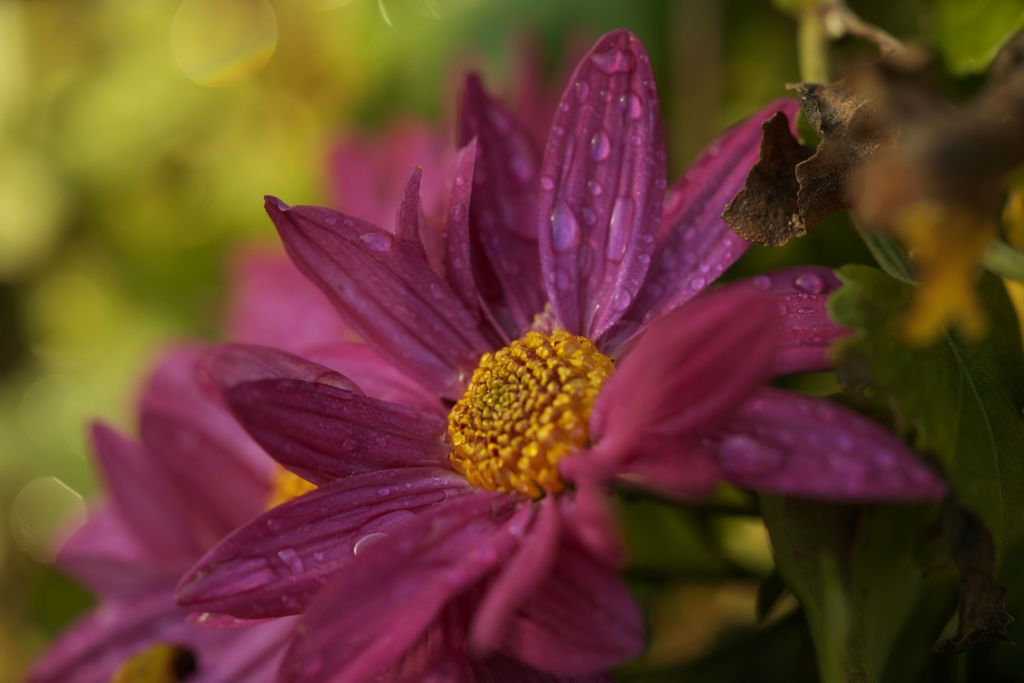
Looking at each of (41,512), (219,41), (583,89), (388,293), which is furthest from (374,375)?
(219,41)

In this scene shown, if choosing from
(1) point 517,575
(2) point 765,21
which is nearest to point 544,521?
(1) point 517,575

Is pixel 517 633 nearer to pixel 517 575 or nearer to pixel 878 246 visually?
pixel 517 575

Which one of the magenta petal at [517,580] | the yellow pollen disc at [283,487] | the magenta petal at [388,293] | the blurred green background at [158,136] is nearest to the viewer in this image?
the magenta petal at [517,580]

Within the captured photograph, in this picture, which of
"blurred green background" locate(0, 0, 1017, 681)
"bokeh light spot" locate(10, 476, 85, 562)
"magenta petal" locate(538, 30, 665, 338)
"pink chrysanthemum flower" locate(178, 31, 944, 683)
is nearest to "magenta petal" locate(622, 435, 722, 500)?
"pink chrysanthemum flower" locate(178, 31, 944, 683)

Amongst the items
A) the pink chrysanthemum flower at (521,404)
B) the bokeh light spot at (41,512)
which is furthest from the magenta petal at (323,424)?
the bokeh light spot at (41,512)

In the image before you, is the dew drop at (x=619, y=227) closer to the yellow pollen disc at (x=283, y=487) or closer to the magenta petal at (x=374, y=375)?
the magenta petal at (x=374, y=375)

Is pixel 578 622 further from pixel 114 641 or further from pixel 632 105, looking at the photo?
pixel 114 641
